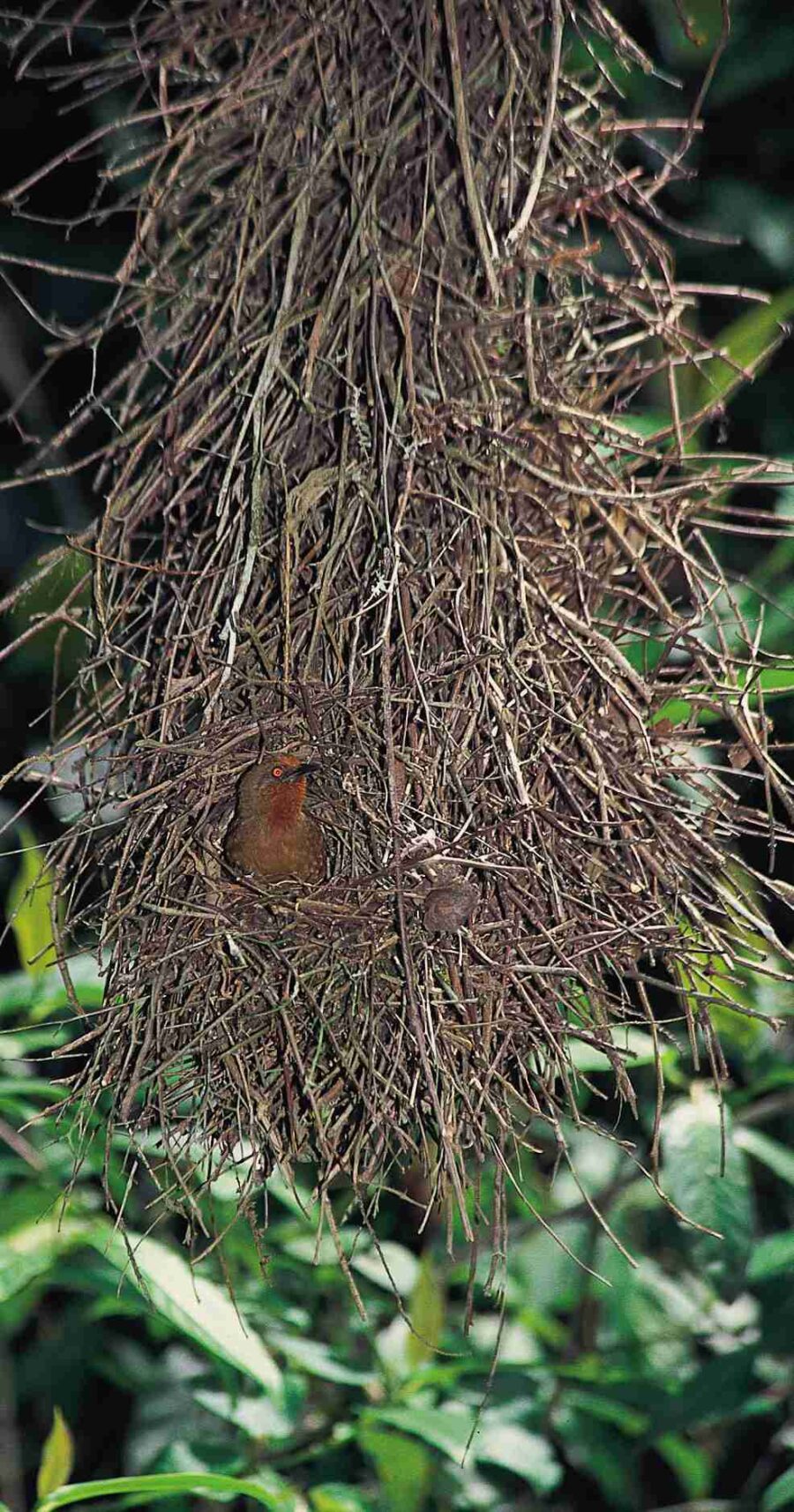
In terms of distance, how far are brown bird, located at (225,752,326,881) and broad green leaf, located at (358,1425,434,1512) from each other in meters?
0.72

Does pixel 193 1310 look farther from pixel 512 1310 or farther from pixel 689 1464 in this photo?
pixel 689 1464

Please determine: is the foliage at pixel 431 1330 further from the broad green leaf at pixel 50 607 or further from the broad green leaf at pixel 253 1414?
the broad green leaf at pixel 50 607

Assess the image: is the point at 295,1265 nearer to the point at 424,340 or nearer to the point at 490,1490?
the point at 490,1490

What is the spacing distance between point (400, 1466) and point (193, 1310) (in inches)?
16.6

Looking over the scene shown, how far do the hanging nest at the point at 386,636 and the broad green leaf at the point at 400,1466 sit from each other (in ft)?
1.78

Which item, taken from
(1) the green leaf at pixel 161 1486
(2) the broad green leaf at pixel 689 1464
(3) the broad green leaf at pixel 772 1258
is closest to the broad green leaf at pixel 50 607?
(1) the green leaf at pixel 161 1486

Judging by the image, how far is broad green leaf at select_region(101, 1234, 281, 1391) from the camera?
0.96 meters

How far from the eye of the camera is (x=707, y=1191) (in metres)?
1.10

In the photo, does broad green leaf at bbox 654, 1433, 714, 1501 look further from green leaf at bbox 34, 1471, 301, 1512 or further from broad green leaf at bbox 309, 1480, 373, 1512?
green leaf at bbox 34, 1471, 301, 1512

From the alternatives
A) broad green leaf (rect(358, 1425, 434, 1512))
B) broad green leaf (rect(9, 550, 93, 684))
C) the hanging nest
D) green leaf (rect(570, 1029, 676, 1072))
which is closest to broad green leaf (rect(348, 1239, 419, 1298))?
broad green leaf (rect(358, 1425, 434, 1512))

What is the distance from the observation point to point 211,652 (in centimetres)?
80

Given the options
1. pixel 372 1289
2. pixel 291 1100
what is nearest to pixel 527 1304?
pixel 372 1289

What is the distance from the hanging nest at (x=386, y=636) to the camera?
77cm

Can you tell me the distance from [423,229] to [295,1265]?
90 centimetres
